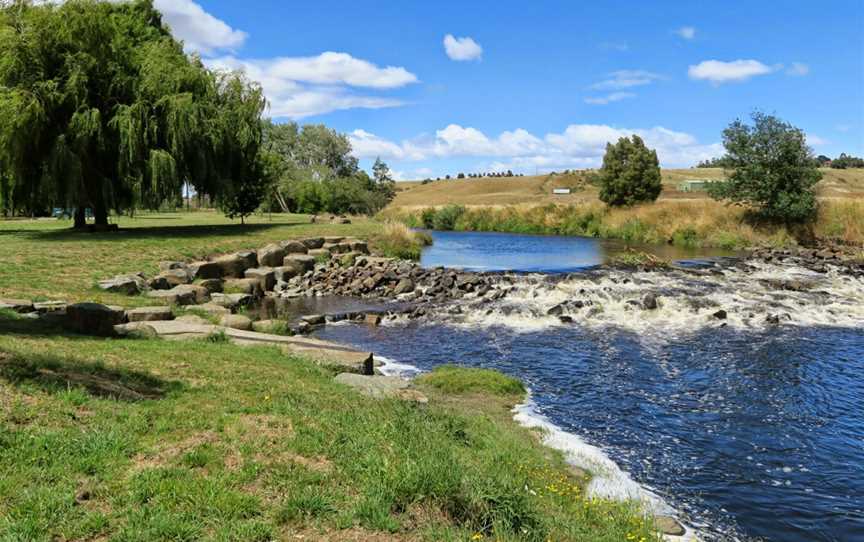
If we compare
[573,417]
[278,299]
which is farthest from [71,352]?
[278,299]

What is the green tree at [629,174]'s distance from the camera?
54.8m

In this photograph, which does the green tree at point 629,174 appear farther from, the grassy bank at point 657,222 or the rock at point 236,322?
the rock at point 236,322

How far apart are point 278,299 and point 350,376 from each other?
41.8 ft

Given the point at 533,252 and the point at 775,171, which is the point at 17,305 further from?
the point at 775,171

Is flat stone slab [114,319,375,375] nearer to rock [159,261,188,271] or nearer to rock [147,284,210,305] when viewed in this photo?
rock [147,284,210,305]

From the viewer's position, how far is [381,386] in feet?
32.2

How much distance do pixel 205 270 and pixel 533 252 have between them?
24508 millimetres

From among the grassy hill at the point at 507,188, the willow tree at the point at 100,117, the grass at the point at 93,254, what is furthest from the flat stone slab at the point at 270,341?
the grassy hill at the point at 507,188

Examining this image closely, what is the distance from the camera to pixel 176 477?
5180 mm

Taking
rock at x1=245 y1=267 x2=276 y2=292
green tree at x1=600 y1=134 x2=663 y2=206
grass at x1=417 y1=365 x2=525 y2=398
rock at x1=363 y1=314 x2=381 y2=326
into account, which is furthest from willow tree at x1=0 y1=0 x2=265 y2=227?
green tree at x1=600 y1=134 x2=663 y2=206

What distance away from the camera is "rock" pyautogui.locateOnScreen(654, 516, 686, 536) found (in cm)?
641

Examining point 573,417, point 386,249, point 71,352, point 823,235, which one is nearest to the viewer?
point 71,352

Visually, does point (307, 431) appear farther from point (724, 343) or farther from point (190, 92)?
point (190, 92)

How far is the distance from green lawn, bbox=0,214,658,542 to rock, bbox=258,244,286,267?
15.4m
